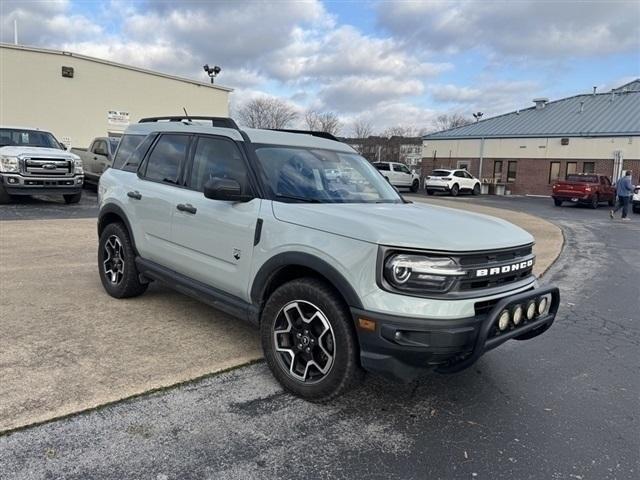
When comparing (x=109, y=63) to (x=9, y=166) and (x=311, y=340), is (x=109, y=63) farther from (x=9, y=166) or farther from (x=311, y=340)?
(x=311, y=340)

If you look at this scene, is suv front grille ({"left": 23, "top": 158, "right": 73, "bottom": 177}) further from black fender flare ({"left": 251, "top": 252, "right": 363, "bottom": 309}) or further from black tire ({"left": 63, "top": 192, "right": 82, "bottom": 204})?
black fender flare ({"left": 251, "top": 252, "right": 363, "bottom": 309})

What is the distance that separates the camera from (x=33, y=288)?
580 cm

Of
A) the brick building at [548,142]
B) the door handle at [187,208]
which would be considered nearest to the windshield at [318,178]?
the door handle at [187,208]

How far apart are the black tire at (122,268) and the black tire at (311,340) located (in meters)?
2.19

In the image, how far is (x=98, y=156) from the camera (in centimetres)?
1764

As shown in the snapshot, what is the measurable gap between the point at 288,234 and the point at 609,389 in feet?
8.91

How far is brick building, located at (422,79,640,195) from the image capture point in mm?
32188

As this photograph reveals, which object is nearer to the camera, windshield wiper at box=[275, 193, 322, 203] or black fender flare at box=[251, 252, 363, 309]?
black fender flare at box=[251, 252, 363, 309]

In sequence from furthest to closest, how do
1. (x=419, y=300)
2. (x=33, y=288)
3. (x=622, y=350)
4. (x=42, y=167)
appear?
(x=42, y=167), (x=33, y=288), (x=622, y=350), (x=419, y=300)

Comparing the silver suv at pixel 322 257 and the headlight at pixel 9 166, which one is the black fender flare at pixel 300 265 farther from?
the headlight at pixel 9 166

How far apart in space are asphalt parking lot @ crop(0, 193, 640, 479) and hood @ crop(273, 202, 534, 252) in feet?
3.77

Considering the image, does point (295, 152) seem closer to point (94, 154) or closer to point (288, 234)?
point (288, 234)

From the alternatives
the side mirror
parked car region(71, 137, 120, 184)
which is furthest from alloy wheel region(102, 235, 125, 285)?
parked car region(71, 137, 120, 184)

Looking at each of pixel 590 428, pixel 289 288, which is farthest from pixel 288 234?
pixel 590 428
